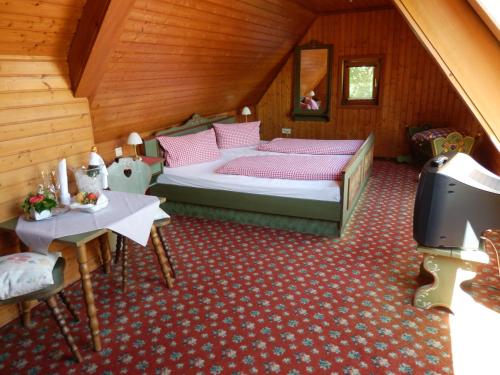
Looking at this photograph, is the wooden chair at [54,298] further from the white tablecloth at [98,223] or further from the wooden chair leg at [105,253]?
the wooden chair leg at [105,253]

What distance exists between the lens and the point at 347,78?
6.20 metres

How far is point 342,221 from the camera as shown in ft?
11.0

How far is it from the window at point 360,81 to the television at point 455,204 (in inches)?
161

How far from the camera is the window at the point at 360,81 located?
19.7ft

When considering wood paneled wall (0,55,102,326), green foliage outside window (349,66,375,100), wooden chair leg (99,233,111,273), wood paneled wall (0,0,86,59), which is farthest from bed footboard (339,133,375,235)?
wood paneled wall (0,0,86,59)

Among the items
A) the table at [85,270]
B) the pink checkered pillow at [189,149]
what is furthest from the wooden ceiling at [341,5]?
the table at [85,270]

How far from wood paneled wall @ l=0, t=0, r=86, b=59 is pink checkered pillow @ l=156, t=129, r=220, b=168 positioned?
5.80 feet

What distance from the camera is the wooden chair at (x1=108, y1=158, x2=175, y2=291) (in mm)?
2635

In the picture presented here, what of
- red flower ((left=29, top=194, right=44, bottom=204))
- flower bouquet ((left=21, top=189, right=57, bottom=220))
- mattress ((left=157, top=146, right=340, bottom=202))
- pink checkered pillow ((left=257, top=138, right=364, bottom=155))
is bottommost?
mattress ((left=157, top=146, right=340, bottom=202))

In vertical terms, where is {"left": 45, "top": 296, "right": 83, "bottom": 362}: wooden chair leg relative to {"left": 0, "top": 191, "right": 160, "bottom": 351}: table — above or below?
below

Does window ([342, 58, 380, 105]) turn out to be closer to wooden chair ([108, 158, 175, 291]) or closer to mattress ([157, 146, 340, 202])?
mattress ([157, 146, 340, 202])

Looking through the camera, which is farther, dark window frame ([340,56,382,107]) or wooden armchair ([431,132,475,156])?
dark window frame ([340,56,382,107])

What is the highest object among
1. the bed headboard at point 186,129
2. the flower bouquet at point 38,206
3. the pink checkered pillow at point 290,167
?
the bed headboard at point 186,129

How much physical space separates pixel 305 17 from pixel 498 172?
337 cm
